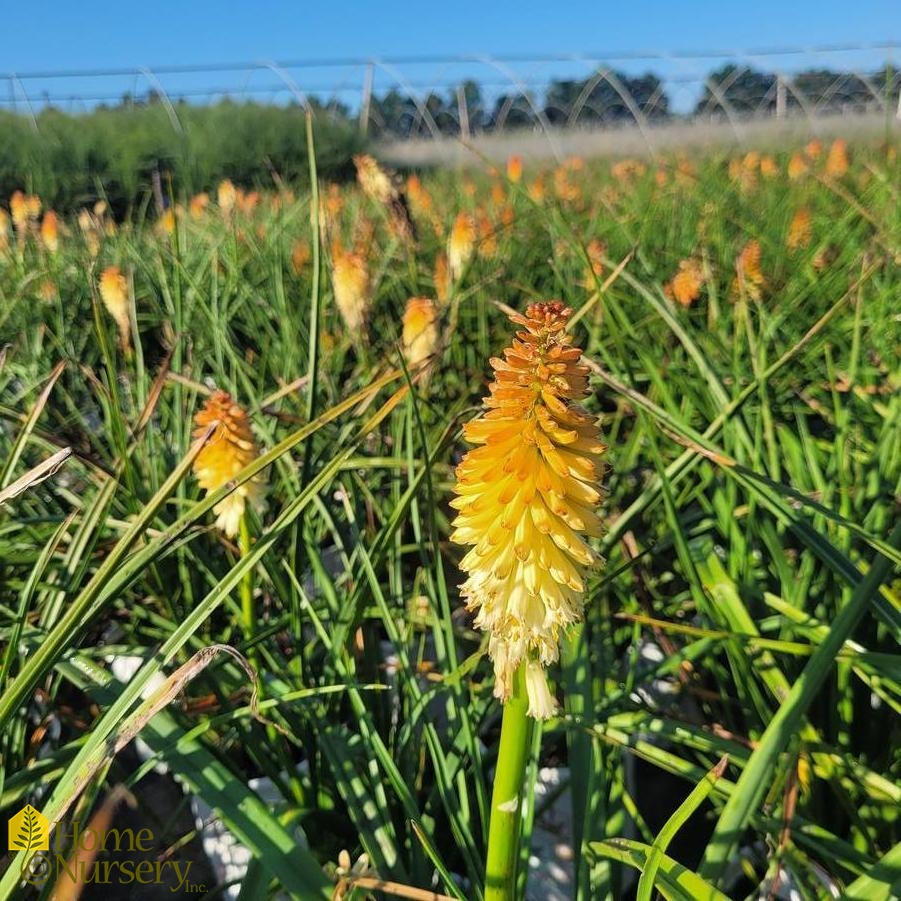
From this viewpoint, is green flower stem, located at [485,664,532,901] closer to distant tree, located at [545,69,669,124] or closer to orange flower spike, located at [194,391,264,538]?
orange flower spike, located at [194,391,264,538]

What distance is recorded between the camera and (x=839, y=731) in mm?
1588

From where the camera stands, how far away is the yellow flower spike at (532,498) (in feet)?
2.75

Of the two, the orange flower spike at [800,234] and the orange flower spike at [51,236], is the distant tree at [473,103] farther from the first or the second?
the orange flower spike at [800,234]

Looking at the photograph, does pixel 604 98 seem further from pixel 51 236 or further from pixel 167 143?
Result: pixel 51 236

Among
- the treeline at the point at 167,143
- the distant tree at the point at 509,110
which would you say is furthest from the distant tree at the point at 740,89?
the treeline at the point at 167,143

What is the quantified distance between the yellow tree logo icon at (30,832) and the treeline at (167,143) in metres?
13.4

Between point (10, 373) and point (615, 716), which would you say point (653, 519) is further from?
point (10, 373)

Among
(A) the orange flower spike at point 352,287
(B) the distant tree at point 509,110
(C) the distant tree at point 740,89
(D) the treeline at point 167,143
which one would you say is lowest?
(D) the treeline at point 167,143

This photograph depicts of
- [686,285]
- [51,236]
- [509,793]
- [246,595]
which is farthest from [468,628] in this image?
[51,236]

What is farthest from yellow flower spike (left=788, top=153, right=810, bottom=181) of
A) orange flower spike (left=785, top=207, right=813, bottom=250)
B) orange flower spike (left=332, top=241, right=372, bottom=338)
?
orange flower spike (left=332, top=241, right=372, bottom=338)

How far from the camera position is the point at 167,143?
17.3 m

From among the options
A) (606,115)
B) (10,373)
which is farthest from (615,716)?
(606,115)

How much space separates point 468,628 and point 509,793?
1.22 meters

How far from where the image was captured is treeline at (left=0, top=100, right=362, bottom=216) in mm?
14969
